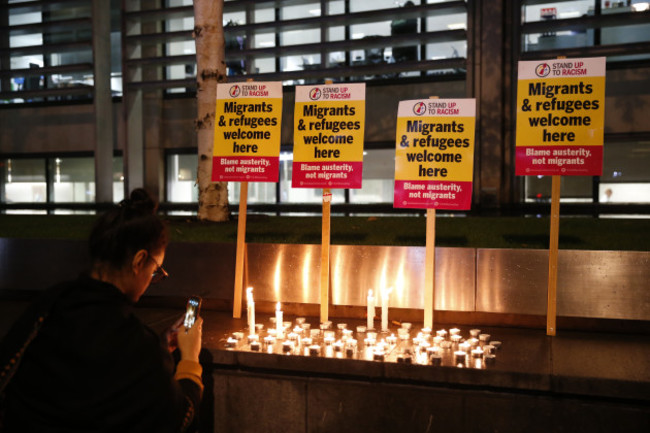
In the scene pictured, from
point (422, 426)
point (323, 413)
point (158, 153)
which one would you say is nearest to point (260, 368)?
point (323, 413)

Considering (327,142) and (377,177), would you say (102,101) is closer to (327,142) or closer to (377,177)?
(377,177)

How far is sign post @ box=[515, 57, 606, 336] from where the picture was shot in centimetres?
504

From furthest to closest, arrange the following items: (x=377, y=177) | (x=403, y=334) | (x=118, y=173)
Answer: (x=118, y=173) → (x=377, y=177) → (x=403, y=334)

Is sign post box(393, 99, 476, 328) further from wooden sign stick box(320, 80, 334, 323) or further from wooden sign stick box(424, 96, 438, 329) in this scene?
wooden sign stick box(320, 80, 334, 323)

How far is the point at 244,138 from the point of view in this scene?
5.96 metres

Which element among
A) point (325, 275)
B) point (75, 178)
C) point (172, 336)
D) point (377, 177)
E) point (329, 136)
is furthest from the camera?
point (75, 178)

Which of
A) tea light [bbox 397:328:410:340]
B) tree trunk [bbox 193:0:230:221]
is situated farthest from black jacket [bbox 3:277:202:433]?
tree trunk [bbox 193:0:230:221]

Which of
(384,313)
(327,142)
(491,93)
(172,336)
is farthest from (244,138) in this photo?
(491,93)

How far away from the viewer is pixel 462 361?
412cm

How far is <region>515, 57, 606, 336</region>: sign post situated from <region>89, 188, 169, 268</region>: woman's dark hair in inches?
154

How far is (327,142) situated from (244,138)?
92 centimetres

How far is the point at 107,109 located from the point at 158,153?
2087mm

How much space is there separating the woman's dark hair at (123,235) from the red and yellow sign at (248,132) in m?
3.75

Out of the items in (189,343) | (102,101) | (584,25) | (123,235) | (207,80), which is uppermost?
(584,25)
